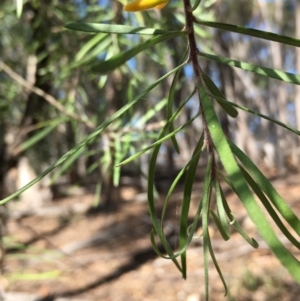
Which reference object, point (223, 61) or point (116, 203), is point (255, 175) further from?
point (116, 203)

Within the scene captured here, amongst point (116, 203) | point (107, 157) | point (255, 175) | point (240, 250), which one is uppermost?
point (255, 175)

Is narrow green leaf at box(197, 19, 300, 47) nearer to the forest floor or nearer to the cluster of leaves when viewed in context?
the cluster of leaves

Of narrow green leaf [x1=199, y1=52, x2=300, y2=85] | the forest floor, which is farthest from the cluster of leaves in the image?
the forest floor

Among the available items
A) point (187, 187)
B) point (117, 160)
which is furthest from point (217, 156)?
point (117, 160)

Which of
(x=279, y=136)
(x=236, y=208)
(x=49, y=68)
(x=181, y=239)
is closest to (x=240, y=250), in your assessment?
(x=236, y=208)

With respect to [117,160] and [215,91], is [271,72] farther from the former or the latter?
[117,160]

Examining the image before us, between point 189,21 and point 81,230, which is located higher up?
point 189,21
